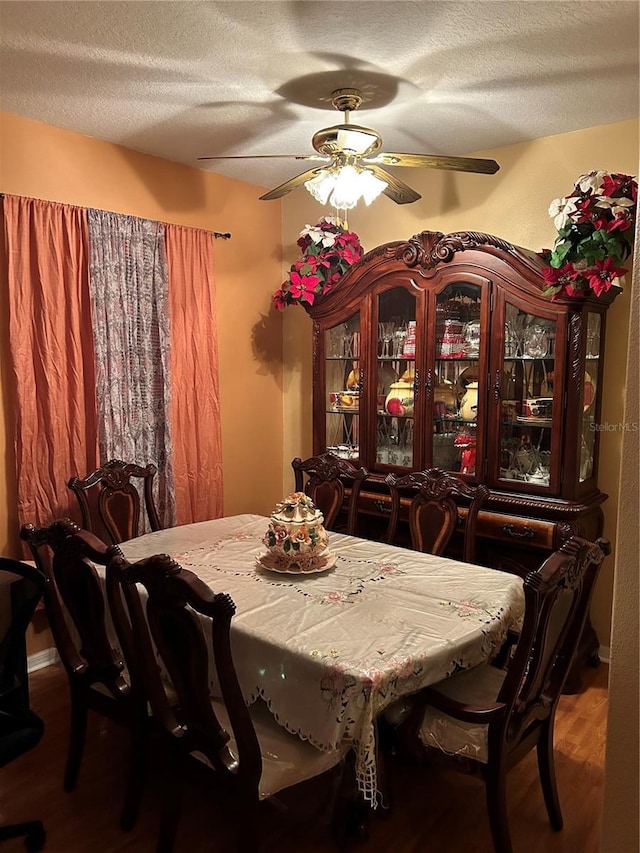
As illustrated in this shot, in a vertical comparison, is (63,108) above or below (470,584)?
above

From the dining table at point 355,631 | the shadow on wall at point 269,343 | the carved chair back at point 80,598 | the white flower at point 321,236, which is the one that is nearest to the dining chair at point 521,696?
the dining table at point 355,631

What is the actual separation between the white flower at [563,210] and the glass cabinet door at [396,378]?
850 mm

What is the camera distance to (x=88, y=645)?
2.05 metres

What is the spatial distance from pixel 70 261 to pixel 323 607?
2.18 metres

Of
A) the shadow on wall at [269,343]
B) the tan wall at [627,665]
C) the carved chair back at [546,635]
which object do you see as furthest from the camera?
the shadow on wall at [269,343]

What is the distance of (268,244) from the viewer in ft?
13.8

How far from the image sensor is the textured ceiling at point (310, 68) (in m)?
2.03

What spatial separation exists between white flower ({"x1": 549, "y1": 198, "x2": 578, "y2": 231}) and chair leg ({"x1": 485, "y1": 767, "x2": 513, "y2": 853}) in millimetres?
2150

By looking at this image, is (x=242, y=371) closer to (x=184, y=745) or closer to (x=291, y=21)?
(x=291, y=21)

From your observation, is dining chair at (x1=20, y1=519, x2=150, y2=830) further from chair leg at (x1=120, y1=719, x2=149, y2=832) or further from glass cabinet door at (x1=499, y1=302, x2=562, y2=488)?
glass cabinet door at (x1=499, y1=302, x2=562, y2=488)

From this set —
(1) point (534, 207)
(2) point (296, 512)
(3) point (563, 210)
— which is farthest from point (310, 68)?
(2) point (296, 512)

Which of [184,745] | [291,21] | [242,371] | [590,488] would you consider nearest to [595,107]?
[291,21]

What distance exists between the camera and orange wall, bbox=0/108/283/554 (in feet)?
9.84

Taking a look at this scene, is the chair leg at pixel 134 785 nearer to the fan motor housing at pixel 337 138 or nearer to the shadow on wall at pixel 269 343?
the fan motor housing at pixel 337 138
